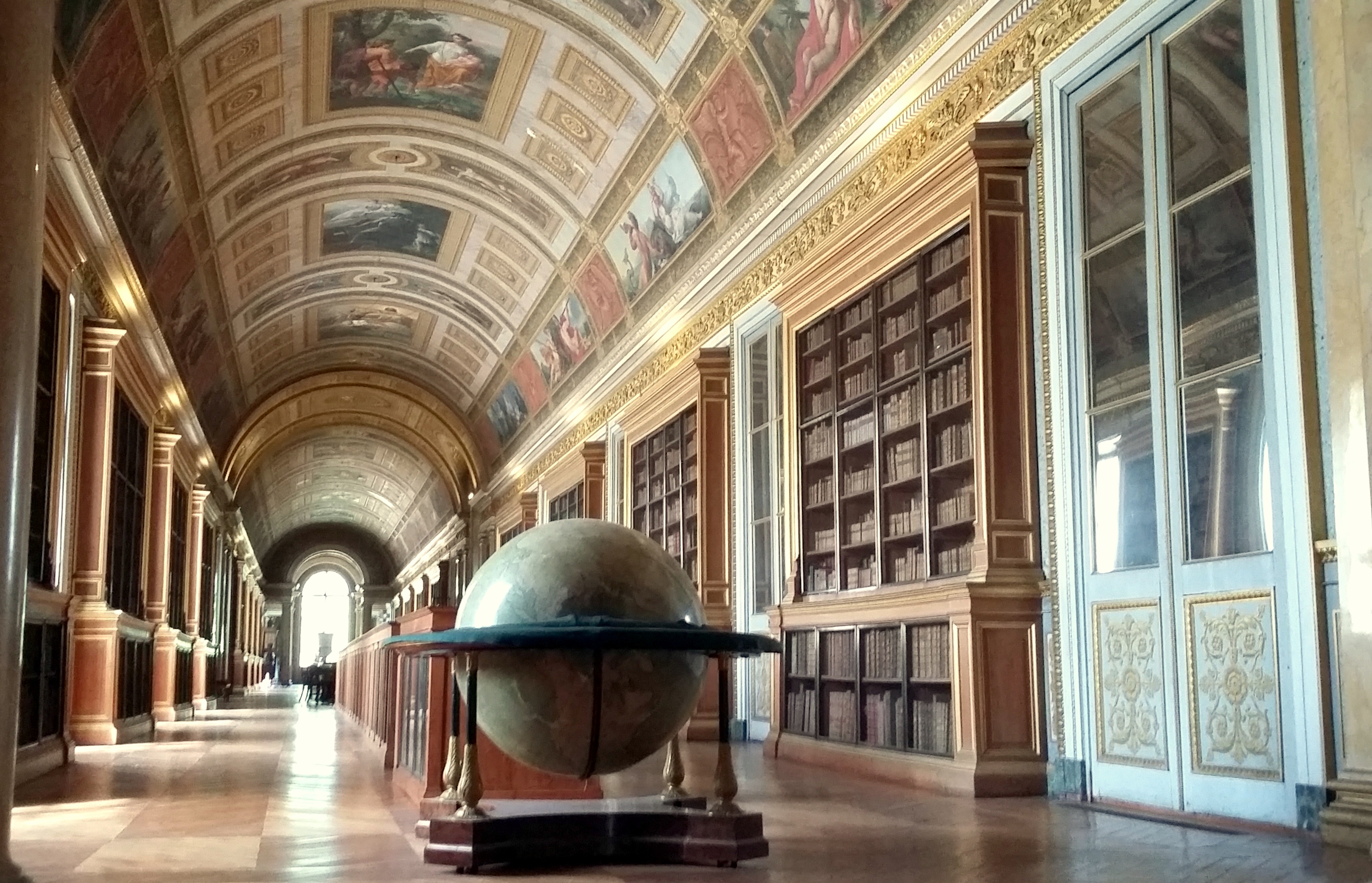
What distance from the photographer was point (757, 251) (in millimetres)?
13602

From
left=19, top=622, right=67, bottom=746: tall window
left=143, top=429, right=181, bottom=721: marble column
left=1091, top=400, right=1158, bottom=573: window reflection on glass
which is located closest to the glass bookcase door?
left=1091, top=400, right=1158, bottom=573: window reflection on glass

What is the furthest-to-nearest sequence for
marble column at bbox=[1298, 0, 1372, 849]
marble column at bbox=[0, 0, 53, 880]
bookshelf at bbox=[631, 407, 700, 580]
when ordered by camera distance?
bookshelf at bbox=[631, 407, 700, 580] → marble column at bbox=[1298, 0, 1372, 849] → marble column at bbox=[0, 0, 53, 880]

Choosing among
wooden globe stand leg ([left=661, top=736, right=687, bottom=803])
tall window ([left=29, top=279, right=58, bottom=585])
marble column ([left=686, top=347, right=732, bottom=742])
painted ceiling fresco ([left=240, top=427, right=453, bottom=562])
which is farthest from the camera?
painted ceiling fresco ([left=240, top=427, right=453, bottom=562])

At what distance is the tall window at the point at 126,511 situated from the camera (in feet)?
51.4

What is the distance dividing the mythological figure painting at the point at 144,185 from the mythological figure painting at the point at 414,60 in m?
2.43

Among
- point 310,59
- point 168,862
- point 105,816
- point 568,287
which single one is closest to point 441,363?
point 568,287

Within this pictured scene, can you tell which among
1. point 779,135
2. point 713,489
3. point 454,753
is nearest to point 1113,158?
point 454,753

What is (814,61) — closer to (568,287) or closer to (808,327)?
(808,327)

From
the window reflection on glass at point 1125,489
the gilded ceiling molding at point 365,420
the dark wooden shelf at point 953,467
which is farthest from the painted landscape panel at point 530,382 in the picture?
the window reflection on glass at point 1125,489

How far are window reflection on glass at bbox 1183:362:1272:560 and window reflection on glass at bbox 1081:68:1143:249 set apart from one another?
1303 millimetres

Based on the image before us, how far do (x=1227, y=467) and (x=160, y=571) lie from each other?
1699cm

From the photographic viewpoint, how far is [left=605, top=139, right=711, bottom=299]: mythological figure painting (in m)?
15.0

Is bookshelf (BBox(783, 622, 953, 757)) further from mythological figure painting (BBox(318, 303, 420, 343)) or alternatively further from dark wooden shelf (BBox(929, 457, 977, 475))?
mythological figure painting (BBox(318, 303, 420, 343))

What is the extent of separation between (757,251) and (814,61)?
8.33 ft
